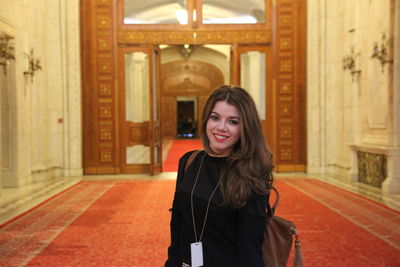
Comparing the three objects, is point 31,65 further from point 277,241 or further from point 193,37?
point 277,241

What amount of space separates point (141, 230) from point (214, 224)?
324 centimetres

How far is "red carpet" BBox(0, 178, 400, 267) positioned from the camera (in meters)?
3.82

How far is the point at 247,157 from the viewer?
5.41 feet

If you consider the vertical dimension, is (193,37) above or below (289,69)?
above

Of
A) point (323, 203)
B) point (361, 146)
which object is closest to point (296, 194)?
point (323, 203)

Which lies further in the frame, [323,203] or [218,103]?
[323,203]

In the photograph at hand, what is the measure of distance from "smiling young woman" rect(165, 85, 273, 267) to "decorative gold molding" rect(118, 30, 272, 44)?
809 centimetres

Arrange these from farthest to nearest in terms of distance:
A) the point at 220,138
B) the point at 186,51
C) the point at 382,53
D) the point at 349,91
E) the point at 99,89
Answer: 1. the point at 186,51
2. the point at 99,89
3. the point at 349,91
4. the point at 382,53
5. the point at 220,138

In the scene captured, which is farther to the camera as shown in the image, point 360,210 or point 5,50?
point 5,50

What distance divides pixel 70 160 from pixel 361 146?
6.06m

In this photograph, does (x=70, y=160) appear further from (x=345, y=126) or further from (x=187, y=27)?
(x=345, y=126)

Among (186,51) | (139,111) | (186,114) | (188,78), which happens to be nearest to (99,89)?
(139,111)

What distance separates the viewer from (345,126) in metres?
8.89

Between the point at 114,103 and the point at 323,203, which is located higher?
the point at 114,103
